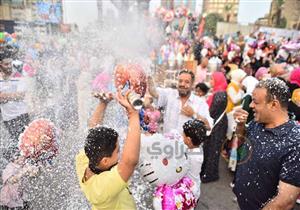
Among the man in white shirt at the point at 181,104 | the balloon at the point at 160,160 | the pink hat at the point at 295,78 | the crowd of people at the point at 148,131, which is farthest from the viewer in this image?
the pink hat at the point at 295,78

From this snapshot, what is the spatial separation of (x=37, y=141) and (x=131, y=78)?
1012mm

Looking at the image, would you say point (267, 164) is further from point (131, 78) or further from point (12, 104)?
point (12, 104)

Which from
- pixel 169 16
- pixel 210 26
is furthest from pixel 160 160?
pixel 210 26

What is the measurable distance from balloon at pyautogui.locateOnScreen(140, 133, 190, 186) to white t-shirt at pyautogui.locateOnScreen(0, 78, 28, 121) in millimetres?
2838

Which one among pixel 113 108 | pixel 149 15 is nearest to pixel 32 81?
pixel 113 108

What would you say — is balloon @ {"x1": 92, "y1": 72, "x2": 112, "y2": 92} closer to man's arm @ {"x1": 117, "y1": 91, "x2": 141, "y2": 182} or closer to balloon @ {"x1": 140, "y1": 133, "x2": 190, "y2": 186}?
balloon @ {"x1": 140, "y1": 133, "x2": 190, "y2": 186}

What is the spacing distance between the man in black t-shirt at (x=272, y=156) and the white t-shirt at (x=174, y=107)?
3.65 feet

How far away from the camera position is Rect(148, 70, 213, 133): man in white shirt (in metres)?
3.20

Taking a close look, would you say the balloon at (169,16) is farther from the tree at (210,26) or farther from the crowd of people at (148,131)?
the tree at (210,26)

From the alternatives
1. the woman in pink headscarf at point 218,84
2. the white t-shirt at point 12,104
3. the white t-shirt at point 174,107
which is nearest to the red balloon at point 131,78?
the white t-shirt at point 174,107

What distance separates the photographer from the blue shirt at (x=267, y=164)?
71.0 inches

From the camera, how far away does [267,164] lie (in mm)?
1921

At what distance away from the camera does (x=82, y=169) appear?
1803 mm

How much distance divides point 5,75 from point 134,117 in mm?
3413
